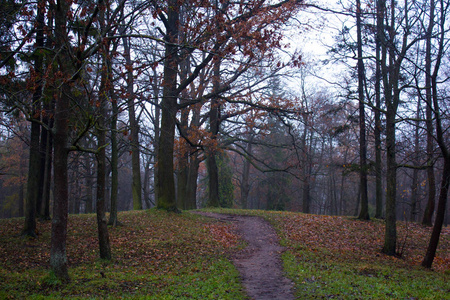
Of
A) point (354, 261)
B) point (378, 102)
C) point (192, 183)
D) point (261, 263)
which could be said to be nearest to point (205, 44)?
point (261, 263)

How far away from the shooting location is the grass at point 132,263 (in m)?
6.39

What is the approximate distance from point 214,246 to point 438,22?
1016 centimetres

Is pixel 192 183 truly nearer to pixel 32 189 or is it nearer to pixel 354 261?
pixel 32 189

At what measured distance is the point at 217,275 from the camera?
8227mm

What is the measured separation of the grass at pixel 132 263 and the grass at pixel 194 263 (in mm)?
22

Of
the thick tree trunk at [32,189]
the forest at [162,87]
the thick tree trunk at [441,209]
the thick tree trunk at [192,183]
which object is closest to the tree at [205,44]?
the forest at [162,87]

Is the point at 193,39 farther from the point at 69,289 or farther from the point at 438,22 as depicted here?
the point at 438,22

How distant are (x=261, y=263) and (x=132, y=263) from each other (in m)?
3.79

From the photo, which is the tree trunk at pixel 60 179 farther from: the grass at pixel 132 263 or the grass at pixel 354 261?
the grass at pixel 354 261

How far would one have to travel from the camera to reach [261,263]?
32.7 ft

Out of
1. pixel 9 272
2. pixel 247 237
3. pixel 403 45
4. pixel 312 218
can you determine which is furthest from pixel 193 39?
pixel 312 218

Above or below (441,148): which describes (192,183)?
below

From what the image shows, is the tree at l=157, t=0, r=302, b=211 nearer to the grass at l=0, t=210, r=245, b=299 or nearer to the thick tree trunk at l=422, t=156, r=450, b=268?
the grass at l=0, t=210, r=245, b=299

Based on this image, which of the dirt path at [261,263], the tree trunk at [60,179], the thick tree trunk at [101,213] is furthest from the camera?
the thick tree trunk at [101,213]
